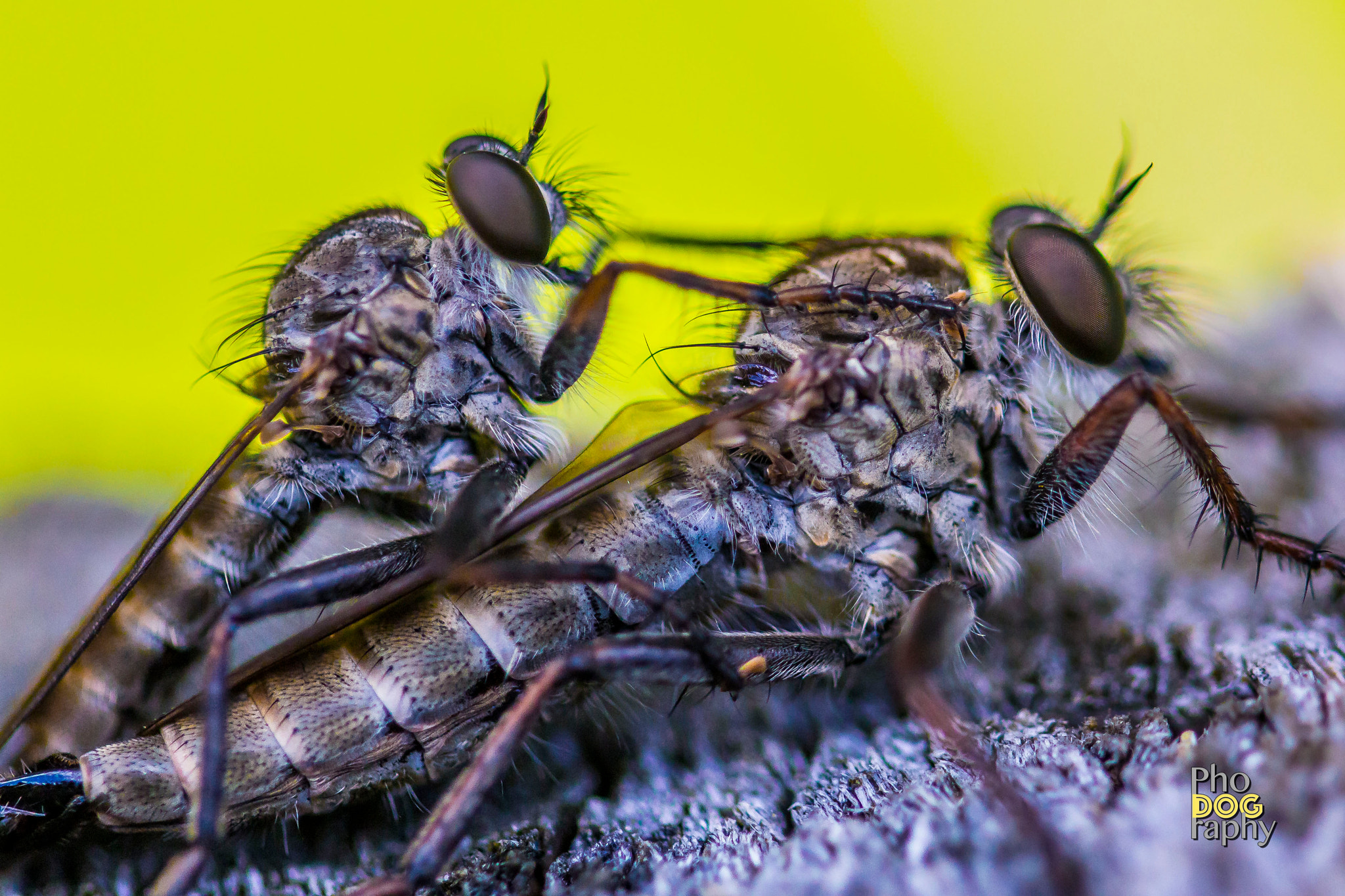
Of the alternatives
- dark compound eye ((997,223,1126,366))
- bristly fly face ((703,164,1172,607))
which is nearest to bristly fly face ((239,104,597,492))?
bristly fly face ((703,164,1172,607))

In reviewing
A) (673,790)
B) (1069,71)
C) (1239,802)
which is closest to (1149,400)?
(1239,802)

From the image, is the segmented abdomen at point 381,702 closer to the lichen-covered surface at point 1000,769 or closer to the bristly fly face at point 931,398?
the lichen-covered surface at point 1000,769

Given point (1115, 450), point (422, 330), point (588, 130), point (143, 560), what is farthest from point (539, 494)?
point (588, 130)

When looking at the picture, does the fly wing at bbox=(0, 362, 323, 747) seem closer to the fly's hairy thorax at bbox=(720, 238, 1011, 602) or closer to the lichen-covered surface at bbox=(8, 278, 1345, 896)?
the lichen-covered surface at bbox=(8, 278, 1345, 896)

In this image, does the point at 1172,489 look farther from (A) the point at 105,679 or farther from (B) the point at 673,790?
(A) the point at 105,679

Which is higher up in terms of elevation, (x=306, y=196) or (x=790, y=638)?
(x=306, y=196)

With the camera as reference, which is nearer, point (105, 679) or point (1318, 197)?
point (105, 679)
